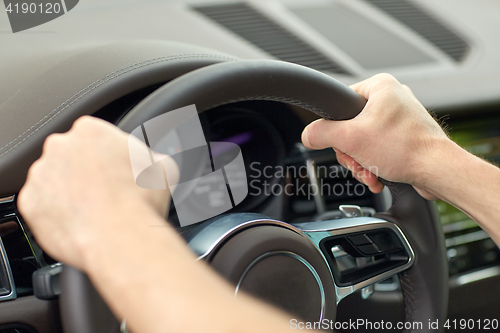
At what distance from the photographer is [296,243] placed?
776 millimetres

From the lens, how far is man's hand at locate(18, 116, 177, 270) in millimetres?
536

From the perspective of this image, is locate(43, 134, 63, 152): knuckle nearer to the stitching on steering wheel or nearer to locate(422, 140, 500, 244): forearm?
the stitching on steering wheel

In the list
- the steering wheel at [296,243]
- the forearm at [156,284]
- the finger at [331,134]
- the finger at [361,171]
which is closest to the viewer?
the forearm at [156,284]

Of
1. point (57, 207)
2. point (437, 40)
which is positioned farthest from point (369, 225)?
point (437, 40)

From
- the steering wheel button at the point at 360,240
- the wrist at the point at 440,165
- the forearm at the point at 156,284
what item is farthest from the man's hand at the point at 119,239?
the wrist at the point at 440,165

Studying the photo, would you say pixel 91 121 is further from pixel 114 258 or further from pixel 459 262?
pixel 459 262

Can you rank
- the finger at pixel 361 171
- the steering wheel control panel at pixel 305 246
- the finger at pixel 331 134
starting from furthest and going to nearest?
the finger at pixel 361 171 < the finger at pixel 331 134 < the steering wheel control panel at pixel 305 246

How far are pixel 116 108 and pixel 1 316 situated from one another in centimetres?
45

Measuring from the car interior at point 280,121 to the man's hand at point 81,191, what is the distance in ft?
0.08

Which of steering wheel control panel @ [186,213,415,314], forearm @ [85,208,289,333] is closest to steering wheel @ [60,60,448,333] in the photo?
steering wheel control panel @ [186,213,415,314]

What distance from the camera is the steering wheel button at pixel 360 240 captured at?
0.91m

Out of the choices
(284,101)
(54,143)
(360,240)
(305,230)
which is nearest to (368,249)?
(360,240)

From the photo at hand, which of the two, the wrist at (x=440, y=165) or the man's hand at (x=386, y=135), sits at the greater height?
the man's hand at (x=386, y=135)

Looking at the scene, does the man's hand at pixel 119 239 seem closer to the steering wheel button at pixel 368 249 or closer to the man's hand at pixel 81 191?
the man's hand at pixel 81 191
